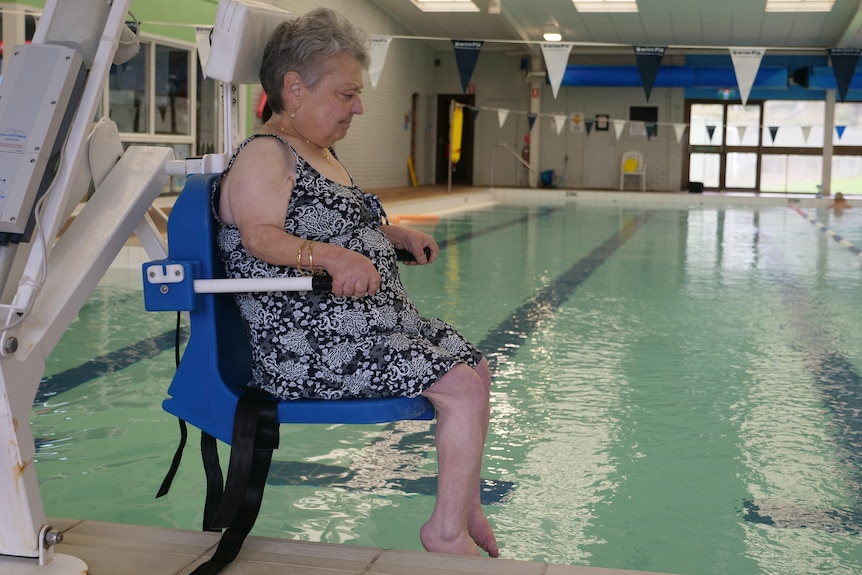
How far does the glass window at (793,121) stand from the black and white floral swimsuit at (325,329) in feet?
64.4

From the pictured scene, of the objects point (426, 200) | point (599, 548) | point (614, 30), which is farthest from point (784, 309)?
point (614, 30)

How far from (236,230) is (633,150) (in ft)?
64.0

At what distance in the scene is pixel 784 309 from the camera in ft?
17.7

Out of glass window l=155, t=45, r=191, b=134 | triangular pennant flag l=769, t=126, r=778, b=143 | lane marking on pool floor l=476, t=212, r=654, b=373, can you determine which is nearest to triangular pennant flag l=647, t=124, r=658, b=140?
triangular pennant flag l=769, t=126, r=778, b=143

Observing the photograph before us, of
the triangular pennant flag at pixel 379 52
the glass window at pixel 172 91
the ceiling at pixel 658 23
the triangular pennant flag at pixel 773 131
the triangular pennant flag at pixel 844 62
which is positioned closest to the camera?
the glass window at pixel 172 91

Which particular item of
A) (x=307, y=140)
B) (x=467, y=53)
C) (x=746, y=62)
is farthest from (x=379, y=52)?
(x=307, y=140)

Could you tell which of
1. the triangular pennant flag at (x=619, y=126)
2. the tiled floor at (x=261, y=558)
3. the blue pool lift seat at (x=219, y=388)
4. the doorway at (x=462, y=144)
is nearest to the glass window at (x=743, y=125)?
the triangular pennant flag at (x=619, y=126)

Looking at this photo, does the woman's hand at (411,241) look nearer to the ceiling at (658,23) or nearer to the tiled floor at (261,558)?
the tiled floor at (261,558)

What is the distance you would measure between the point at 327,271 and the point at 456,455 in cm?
37

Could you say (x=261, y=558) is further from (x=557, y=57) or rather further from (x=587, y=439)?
(x=557, y=57)

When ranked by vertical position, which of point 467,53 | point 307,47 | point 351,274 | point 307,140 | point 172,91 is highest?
point 467,53

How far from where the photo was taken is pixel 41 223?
148cm

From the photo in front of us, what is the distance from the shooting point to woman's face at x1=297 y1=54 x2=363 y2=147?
1.70m

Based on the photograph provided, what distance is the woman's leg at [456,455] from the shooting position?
1552mm
